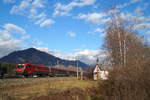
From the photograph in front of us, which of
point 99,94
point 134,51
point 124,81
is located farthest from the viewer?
point 134,51

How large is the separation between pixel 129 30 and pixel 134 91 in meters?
19.6

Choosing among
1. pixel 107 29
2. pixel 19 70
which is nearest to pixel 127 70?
pixel 107 29

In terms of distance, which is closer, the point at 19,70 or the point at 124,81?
the point at 124,81

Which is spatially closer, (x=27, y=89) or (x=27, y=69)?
(x=27, y=89)

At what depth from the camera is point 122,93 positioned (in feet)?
28.4

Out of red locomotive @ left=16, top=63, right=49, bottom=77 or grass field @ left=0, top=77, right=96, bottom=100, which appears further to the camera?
red locomotive @ left=16, top=63, right=49, bottom=77

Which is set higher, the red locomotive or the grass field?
the red locomotive

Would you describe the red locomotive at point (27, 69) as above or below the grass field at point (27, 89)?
above

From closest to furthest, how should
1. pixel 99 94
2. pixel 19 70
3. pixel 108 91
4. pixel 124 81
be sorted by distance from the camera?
pixel 124 81
pixel 108 91
pixel 99 94
pixel 19 70

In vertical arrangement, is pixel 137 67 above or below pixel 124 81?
above

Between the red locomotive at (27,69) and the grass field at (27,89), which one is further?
the red locomotive at (27,69)

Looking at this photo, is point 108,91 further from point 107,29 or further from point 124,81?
point 107,29

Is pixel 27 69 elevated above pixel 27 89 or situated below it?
above

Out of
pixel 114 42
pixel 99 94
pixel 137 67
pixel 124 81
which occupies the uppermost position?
pixel 114 42
